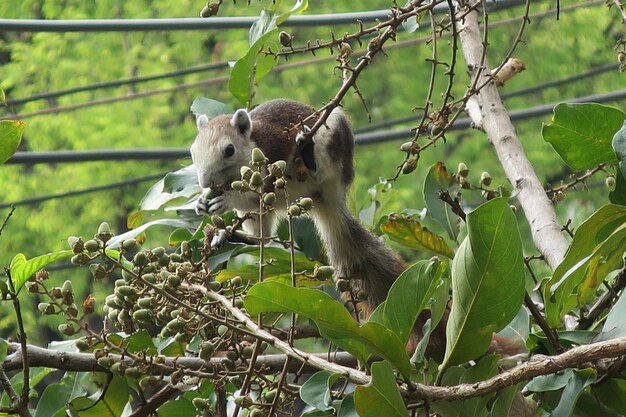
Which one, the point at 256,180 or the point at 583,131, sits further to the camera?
the point at 583,131

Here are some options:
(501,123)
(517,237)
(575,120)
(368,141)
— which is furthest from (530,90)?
(517,237)

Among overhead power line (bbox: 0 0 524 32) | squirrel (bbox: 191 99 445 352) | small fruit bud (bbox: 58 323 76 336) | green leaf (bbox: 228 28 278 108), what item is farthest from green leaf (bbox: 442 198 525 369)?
overhead power line (bbox: 0 0 524 32)

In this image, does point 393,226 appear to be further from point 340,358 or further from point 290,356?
point 290,356

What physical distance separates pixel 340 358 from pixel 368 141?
8.90 ft

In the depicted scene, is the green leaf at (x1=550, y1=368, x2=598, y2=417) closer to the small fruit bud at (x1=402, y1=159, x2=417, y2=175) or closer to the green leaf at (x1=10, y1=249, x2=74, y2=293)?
the small fruit bud at (x1=402, y1=159, x2=417, y2=175)

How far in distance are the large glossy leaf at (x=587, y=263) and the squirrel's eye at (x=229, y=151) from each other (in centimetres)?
142

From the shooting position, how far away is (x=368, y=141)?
4.00 meters

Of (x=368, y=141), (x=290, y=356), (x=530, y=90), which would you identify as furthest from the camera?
(x=530, y=90)

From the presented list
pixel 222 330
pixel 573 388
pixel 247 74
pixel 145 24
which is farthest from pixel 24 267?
pixel 145 24

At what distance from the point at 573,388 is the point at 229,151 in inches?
62.2

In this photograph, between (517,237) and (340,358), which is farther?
(340,358)

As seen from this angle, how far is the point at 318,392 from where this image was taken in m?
1.09

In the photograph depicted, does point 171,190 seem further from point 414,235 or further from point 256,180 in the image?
→ point 256,180

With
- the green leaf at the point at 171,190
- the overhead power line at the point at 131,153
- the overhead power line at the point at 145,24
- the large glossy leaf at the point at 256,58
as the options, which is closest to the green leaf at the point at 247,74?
the large glossy leaf at the point at 256,58
